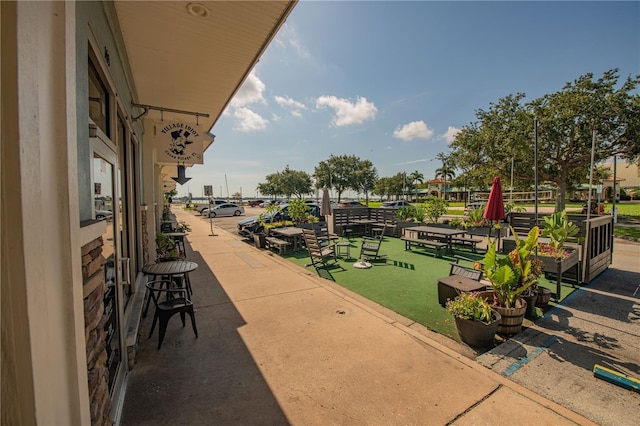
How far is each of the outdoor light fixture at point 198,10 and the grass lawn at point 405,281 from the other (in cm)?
500

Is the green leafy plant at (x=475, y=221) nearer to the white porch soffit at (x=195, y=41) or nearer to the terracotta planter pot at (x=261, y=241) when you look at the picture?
the terracotta planter pot at (x=261, y=241)

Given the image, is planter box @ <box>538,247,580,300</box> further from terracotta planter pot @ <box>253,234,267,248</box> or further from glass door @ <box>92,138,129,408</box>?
terracotta planter pot @ <box>253,234,267,248</box>

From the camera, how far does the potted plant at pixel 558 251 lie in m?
5.39

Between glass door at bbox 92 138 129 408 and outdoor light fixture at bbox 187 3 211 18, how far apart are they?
5.42 feet

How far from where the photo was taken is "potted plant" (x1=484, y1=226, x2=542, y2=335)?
13.4 feet

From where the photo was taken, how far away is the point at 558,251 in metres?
5.62

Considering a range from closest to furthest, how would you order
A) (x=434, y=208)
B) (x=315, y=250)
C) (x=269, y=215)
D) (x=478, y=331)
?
(x=478, y=331), (x=315, y=250), (x=269, y=215), (x=434, y=208)

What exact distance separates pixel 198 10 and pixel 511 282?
5222 mm

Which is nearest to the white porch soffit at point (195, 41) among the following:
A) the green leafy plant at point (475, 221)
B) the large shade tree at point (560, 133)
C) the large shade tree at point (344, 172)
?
the green leafy plant at point (475, 221)

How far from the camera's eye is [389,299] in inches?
218

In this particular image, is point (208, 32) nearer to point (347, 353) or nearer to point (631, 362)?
point (347, 353)

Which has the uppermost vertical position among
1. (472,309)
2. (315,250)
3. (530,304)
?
(315,250)

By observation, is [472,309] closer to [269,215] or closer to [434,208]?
[434,208]

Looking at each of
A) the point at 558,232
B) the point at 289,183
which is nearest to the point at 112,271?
the point at 558,232
